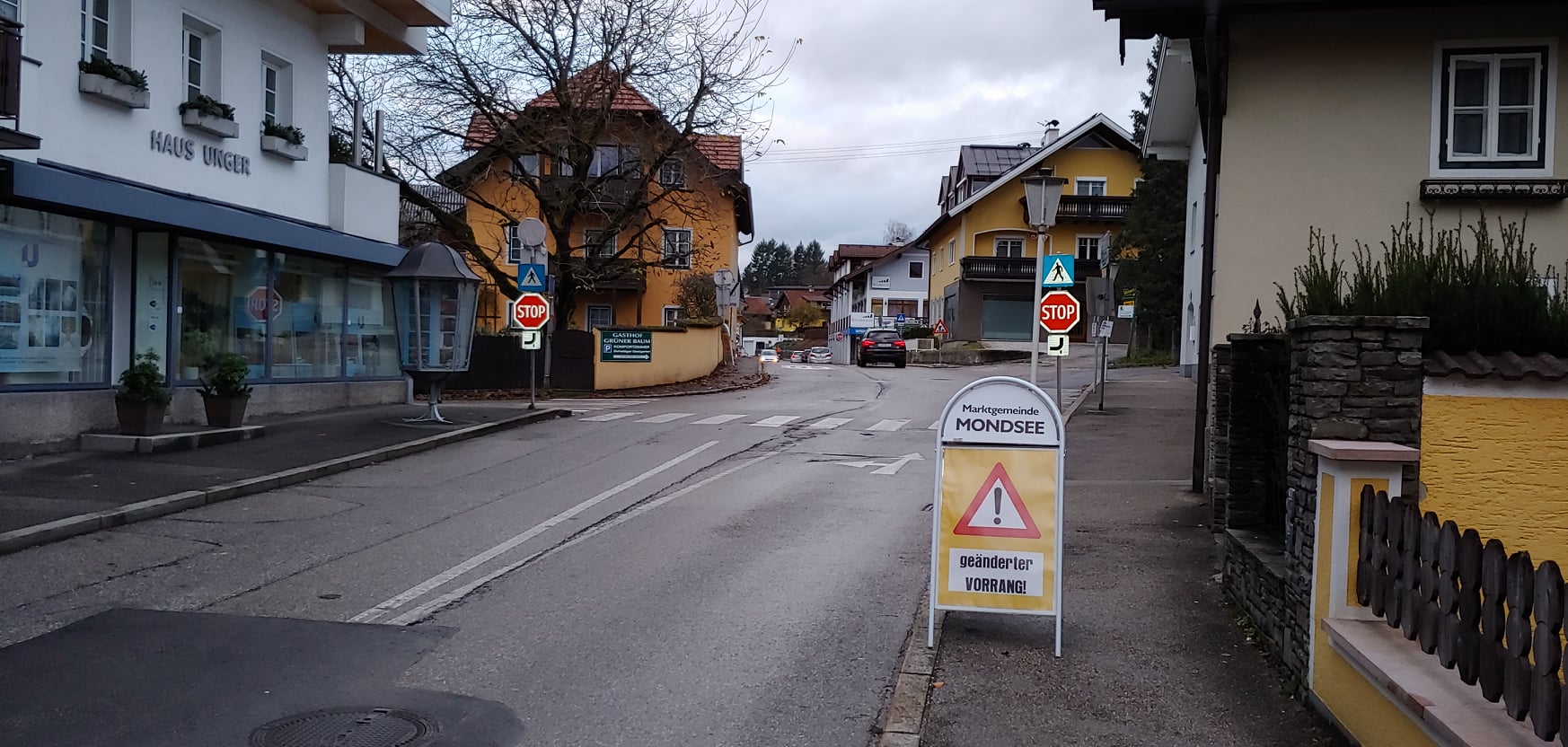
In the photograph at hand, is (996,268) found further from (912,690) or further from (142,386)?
(912,690)

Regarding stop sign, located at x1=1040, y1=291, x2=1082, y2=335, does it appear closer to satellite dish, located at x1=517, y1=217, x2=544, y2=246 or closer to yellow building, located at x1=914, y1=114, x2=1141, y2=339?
satellite dish, located at x1=517, y1=217, x2=544, y2=246

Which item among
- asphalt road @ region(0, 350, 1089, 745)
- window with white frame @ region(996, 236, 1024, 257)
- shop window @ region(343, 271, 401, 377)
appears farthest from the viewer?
window with white frame @ region(996, 236, 1024, 257)

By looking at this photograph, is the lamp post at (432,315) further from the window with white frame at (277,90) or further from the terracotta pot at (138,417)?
the terracotta pot at (138,417)

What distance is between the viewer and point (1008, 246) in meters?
59.2

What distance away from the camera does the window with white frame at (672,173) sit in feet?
97.7

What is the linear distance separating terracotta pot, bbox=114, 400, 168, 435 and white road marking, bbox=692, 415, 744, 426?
29.1 feet

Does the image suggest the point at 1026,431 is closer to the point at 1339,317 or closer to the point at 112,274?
the point at 1339,317

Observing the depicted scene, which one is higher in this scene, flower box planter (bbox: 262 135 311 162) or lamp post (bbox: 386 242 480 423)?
flower box planter (bbox: 262 135 311 162)

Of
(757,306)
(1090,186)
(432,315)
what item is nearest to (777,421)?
(432,315)

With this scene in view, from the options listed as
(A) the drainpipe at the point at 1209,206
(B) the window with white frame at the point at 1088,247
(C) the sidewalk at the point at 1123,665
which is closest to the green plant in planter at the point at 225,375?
(C) the sidewalk at the point at 1123,665

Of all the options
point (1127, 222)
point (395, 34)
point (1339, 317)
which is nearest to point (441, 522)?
point (1339, 317)

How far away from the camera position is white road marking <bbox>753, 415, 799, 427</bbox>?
810 inches

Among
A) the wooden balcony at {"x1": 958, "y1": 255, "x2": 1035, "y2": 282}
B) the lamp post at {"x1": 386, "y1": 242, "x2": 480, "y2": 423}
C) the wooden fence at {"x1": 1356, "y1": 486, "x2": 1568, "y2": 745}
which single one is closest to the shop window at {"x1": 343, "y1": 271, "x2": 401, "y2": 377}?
the lamp post at {"x1": 386, "y1": 242, "x2": 480, "y2": 423}

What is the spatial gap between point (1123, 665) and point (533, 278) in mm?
16539
